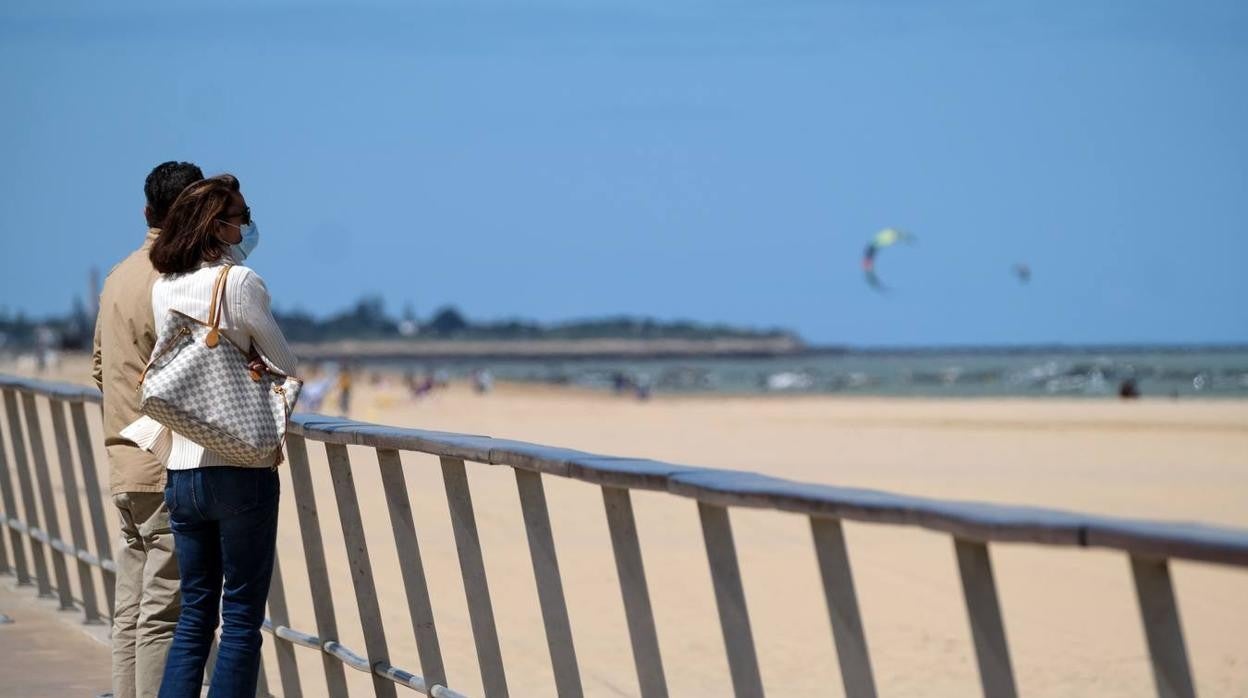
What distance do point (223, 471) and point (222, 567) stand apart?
336mm

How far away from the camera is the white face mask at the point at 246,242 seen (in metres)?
4.14

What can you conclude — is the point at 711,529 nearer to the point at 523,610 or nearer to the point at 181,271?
the point at 181,271

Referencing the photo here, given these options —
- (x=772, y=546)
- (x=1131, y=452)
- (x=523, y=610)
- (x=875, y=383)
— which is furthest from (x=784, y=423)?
(x=875, y=383)

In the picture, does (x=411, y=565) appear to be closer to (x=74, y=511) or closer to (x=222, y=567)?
(x=222, y=567)

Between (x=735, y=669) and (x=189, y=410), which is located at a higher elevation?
(x=189, y=410)

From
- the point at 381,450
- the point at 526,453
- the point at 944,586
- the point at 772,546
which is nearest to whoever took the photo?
the point at 526,453

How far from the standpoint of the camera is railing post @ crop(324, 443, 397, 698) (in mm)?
4516

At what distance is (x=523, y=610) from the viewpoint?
11164 mm

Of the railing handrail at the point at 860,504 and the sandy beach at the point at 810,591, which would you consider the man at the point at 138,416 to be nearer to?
the railing handrail at the point at 860,504

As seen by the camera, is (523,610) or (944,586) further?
(944,586)

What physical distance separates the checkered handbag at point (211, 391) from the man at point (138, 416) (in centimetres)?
49

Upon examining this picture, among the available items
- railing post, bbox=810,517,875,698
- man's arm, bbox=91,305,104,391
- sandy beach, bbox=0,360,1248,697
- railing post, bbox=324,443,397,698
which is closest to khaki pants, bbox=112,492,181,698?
man's arm, bbox=91,305,104,391

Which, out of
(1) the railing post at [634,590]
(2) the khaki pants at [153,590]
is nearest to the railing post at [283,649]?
(2) the khaki pants at [153,590]

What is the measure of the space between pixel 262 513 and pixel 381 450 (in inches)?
13.4
